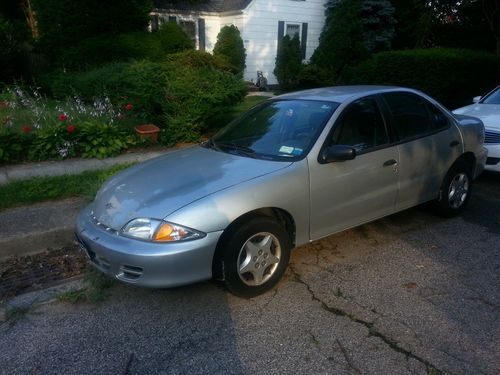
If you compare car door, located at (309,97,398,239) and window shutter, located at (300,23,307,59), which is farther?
window shutter, located at (300,23,307,59)

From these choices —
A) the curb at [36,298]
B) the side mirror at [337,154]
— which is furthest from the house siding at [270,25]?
the curb at [36,298]

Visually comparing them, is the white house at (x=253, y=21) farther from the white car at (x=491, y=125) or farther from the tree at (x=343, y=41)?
the white car at (x=491, y=125)

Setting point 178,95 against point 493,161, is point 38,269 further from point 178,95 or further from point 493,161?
point 493,161

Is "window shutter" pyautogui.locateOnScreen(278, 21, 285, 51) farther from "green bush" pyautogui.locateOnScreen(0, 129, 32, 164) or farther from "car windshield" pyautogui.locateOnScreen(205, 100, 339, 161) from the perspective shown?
"car windshield" pyautogui.locateOnScreen(205, 100, 339, 161)

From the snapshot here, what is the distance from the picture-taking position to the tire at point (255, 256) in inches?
129

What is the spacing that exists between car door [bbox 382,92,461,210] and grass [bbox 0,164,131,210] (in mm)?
3596

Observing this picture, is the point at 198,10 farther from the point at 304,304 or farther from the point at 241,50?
the point at 304,304

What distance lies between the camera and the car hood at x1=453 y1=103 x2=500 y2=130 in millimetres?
6531

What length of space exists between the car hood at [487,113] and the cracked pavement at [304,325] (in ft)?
9.84

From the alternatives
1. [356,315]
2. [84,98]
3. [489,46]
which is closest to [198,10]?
[84,98]

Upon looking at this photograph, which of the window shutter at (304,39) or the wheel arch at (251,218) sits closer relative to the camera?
the wheel arch at (251,218)

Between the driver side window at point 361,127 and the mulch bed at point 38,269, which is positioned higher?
the driver side window at point 361,127

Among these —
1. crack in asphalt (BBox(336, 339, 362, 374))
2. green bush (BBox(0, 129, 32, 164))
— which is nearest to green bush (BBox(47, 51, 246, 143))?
green bush (BBox(0, 129, 32, 164))

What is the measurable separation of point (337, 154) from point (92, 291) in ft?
7.65
